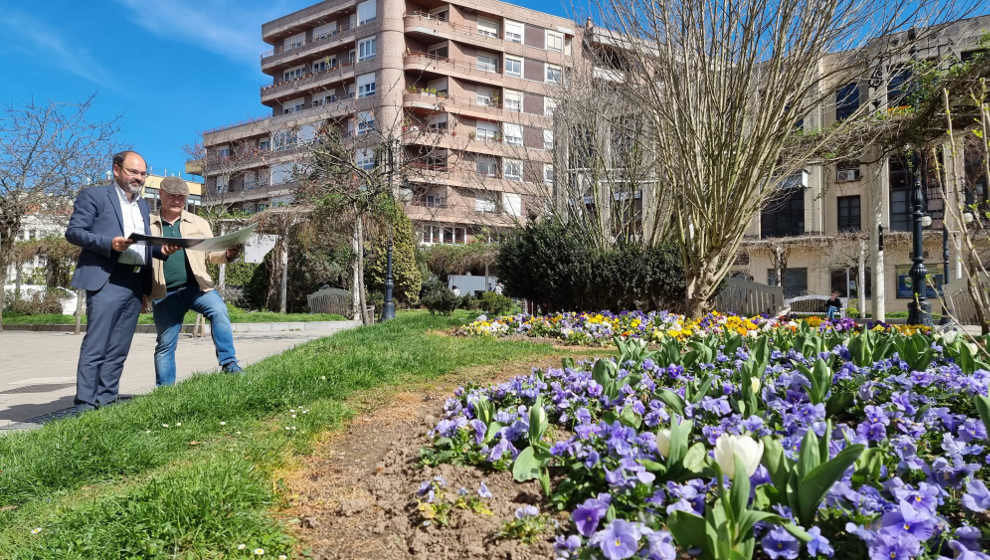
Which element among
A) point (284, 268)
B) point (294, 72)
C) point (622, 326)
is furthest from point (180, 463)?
point (294, 72)

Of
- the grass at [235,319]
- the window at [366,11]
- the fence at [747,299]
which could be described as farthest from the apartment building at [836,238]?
the window at [366,11]

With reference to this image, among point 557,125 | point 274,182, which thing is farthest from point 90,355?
point 274,182

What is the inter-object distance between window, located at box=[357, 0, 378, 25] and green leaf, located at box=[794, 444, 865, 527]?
46.7 meters

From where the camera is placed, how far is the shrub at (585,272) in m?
9.81

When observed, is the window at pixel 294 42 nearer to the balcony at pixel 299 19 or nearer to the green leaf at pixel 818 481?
the balcony at pixel 299 19

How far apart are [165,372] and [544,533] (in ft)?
13.9

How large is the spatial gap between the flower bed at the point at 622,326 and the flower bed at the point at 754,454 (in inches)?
123

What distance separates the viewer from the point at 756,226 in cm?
3575

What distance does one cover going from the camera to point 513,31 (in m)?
44.9

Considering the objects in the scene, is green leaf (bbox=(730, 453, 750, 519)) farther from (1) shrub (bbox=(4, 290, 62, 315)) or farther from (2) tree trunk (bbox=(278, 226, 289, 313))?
(1) shrub (bbox=(4, 290, 62, 315))

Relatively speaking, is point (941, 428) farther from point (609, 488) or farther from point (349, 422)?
point (349, 422)

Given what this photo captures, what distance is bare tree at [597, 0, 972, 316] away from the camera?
6.77 metres

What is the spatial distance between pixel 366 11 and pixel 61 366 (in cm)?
4087

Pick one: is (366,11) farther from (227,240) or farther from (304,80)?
(227,240)
